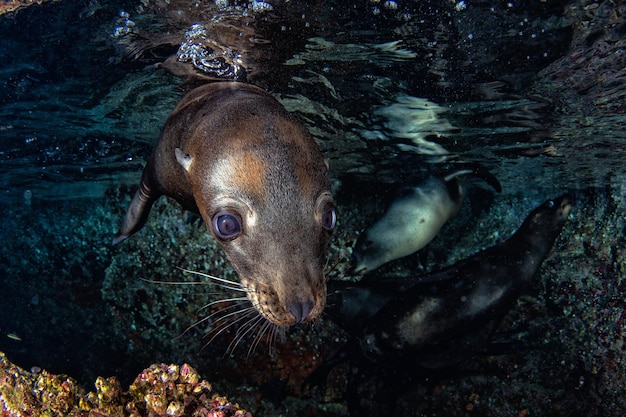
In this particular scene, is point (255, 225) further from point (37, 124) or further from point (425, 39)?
point (37, 124)

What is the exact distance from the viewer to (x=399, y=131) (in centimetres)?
738

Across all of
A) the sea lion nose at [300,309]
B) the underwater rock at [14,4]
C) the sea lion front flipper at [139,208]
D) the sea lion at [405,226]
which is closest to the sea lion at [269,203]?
the sea lion nose at [300,309]

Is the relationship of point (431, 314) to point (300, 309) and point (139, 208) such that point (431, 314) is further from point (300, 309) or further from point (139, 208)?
point (139, 208)

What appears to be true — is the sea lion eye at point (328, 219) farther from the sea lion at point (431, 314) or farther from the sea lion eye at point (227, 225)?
the sea lion at point (431, 314)

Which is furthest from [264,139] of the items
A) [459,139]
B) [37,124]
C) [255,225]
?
[37,124]

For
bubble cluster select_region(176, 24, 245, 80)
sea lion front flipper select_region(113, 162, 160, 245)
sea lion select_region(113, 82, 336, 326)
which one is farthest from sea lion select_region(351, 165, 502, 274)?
sea lion select_region(113, 82, 336, 326)

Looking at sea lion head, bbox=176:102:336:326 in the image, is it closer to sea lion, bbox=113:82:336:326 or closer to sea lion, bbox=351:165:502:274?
sea lion, bbox=113:82:336:326

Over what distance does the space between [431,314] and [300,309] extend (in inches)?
137

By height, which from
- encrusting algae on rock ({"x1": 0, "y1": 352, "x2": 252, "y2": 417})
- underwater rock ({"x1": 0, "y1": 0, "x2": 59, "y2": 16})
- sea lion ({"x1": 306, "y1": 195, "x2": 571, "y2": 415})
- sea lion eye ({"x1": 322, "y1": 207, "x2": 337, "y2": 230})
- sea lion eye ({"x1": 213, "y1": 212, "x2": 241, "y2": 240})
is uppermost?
underwater rock ({"x1": 0, "y1": 0, "x2": 59, "y2": 16})

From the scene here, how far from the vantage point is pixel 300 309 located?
2545 millimetres

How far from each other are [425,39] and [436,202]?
12.1 ft

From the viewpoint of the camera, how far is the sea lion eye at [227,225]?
2844 mm

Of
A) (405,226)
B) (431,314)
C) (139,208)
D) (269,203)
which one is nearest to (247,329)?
(139,208)

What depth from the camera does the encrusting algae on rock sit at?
9.90ft
